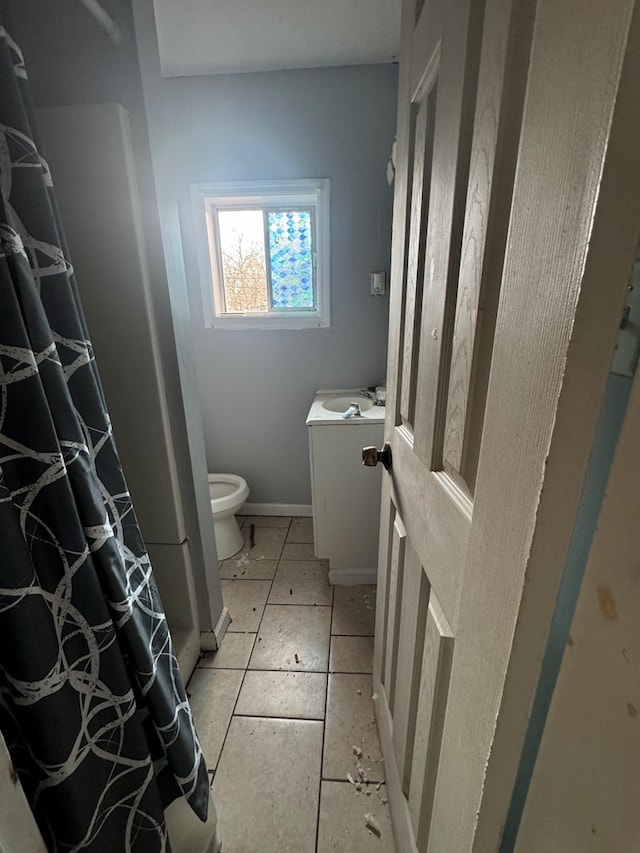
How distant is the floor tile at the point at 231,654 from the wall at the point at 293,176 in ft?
3.53

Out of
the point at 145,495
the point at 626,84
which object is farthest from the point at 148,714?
the point at 626,84

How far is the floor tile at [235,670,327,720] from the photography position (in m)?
1.36

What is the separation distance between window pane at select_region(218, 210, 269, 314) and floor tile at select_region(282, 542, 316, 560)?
1.42 m

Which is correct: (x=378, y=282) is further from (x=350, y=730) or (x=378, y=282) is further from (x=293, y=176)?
(x=350, y=730)

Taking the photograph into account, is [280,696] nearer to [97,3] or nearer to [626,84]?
[626,84]

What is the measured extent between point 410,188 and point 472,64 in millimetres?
316

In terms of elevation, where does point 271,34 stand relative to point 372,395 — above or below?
above

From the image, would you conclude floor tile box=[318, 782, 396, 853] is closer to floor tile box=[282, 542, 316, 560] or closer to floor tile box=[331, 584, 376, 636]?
floor tile box=[331, 584, 376, 636]

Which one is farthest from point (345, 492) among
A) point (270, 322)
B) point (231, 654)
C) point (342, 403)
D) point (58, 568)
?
point (58, 568)

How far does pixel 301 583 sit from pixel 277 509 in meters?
0.68

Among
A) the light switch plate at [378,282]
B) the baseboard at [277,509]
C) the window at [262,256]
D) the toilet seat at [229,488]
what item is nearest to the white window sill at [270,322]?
the window at [262,256]

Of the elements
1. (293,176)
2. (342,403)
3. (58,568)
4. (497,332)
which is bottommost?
(342,403)

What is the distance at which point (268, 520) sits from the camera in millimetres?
2541

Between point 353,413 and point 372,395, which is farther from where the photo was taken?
point 372,395
